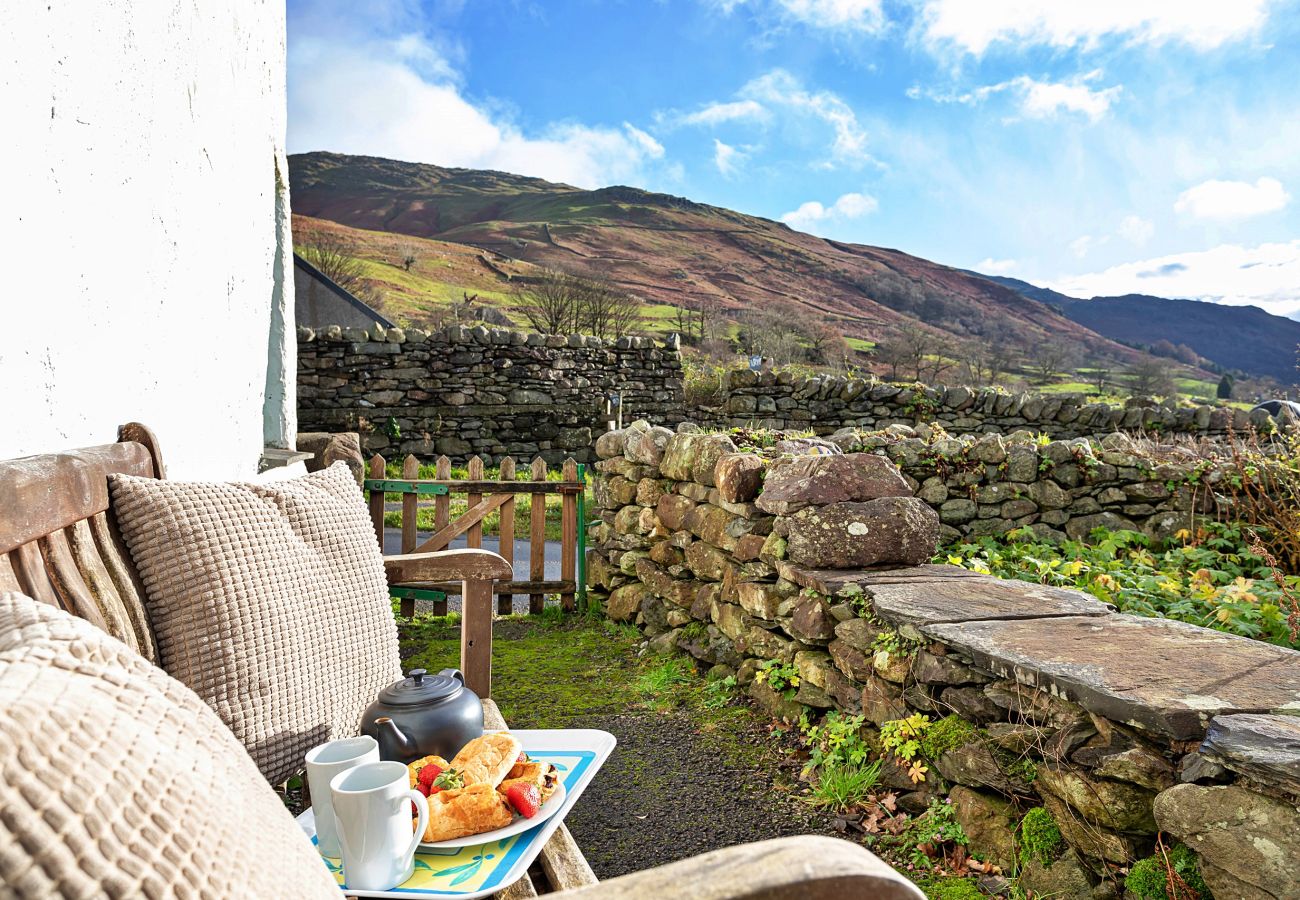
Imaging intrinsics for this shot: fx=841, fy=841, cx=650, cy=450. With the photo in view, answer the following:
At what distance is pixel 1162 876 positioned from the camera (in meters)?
1.79

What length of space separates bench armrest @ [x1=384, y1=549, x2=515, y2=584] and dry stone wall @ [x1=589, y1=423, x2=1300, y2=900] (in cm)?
130

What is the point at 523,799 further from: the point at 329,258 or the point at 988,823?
the point at 329,258

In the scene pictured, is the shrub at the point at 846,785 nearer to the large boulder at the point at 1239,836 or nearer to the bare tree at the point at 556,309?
the large boulder at the point at 1239,836

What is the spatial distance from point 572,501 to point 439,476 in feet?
3.03

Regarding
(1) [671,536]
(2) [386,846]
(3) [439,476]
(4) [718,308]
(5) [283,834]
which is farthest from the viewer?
(4) [718,308]

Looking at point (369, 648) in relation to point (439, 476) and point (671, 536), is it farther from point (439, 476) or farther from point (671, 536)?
point (439, 476)

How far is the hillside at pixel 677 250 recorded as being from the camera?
160ft

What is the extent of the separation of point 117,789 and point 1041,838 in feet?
7.32

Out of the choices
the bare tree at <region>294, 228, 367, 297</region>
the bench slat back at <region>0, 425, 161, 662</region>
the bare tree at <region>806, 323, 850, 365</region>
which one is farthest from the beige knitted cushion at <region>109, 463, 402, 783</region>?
the bare tree at <region>294, 228, 367, 297</region>

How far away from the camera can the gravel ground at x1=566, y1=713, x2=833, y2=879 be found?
106 inches

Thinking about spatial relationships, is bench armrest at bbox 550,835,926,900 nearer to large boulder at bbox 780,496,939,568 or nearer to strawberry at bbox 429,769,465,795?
strawberry at bbox 429,769,465,795

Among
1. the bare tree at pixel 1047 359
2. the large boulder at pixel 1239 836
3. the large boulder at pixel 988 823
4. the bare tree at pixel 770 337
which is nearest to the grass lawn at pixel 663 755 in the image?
the large boulder at pixel 988 823

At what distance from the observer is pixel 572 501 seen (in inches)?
228

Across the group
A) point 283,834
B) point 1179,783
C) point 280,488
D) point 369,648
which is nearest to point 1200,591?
point 1179,783
